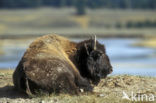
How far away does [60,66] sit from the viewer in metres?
10.4

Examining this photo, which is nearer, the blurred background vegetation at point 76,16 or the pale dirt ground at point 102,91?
the pale dirt ground at point 102,91

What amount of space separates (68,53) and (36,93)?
1.60 metres

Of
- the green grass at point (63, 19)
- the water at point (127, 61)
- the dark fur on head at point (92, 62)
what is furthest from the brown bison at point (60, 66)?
the green grass at point (63, 19)

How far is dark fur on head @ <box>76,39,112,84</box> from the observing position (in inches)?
434

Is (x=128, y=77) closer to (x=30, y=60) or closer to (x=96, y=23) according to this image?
(x=30, y=60)

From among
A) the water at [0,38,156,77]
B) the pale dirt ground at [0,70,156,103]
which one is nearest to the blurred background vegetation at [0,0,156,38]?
the water at [0,38,156,77]

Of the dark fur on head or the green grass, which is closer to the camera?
the dark fur on head

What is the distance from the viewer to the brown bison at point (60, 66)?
401 inches

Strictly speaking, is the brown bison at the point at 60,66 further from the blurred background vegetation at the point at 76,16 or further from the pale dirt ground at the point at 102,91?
the blurred background vegetation at the point at 76,16

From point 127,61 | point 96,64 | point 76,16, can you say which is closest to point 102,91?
point 96,64

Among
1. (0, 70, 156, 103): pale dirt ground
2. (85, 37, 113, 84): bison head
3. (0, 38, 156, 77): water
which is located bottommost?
(0, 38, 156, 77): water

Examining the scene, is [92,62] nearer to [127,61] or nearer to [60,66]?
[60,66]

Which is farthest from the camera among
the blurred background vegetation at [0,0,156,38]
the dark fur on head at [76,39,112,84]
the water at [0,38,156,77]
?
the blurred background vegetation at [0,0,156,38]

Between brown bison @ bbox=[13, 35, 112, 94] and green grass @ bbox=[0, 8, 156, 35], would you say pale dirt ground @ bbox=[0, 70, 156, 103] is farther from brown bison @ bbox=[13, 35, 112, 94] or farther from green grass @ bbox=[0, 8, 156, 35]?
green grass @ bbox=[0, 8, 156, 35]
